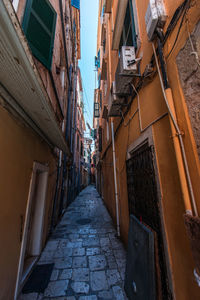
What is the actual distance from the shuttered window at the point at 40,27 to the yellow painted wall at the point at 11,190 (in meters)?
1.99

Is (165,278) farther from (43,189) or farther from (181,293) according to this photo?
(43,189)

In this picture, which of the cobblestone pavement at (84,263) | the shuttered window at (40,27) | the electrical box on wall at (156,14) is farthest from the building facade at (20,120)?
the electrical box on wall at (156,14)

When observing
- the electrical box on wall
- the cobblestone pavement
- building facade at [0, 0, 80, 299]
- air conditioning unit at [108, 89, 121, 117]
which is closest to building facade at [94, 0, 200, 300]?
the electrical box on wall

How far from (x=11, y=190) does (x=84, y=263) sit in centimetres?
267

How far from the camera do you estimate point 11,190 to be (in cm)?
200

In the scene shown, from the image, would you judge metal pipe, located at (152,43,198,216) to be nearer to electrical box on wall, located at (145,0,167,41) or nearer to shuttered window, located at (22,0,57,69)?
electrical box on wall, located at (145,0,167,41)

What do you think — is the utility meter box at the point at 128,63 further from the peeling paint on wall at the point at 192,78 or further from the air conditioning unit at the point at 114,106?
the peeling paint on wall at the point at 192,78

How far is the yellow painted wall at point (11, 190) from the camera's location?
178 cm

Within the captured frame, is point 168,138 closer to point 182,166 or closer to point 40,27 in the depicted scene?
point 182,166

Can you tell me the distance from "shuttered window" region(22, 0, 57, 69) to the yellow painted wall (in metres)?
1.99

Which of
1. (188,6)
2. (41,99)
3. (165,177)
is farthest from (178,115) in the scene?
(41,99)

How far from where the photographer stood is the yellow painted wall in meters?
1.78

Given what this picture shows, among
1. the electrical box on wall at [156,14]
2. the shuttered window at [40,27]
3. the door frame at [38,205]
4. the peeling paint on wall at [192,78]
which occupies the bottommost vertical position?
the door frame at [38,205]

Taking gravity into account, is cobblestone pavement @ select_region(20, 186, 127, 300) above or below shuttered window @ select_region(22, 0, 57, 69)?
below
